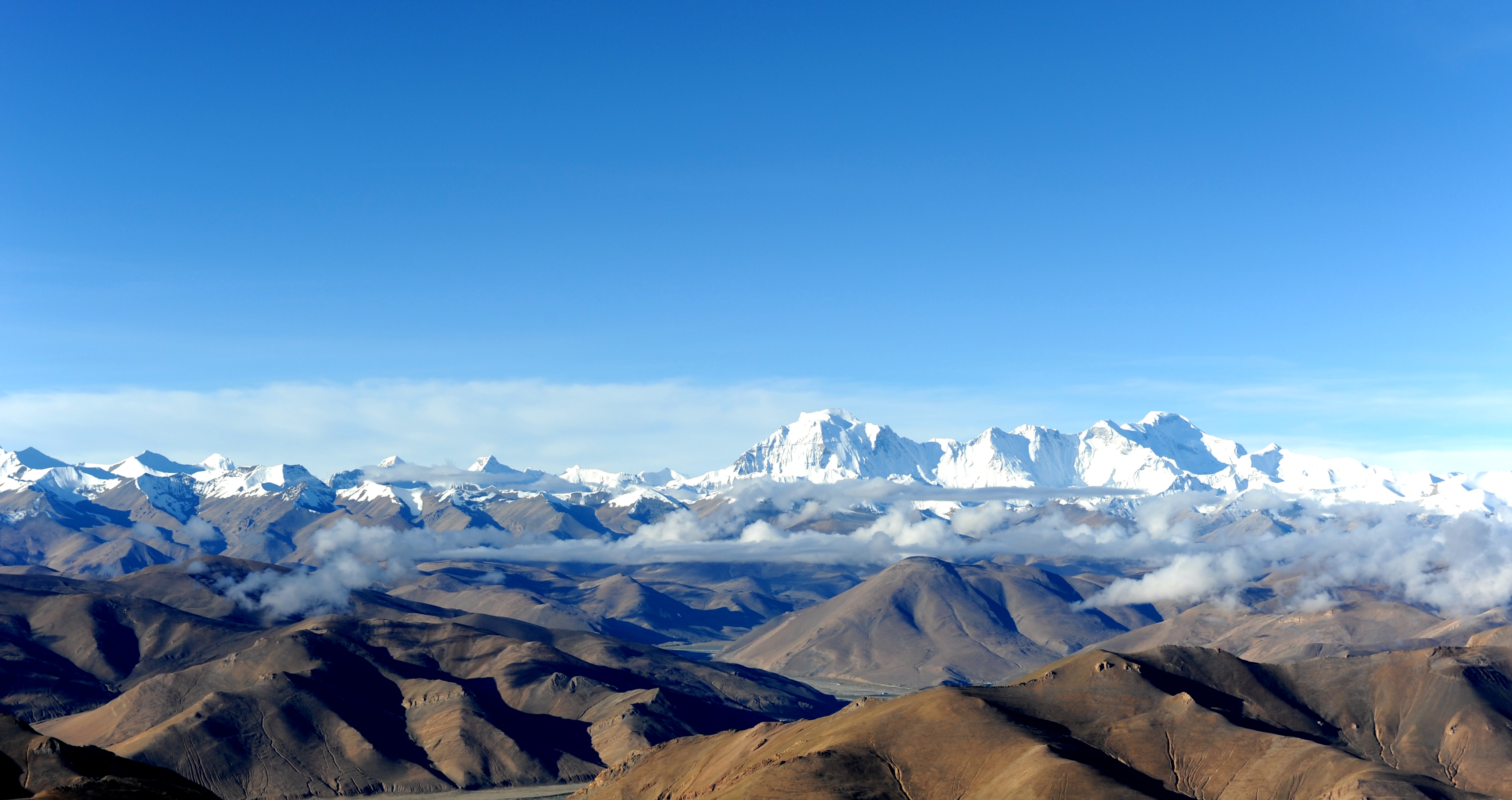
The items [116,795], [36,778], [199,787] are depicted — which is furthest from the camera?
[36,778]

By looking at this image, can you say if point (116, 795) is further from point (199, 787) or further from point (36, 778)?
point (36, 778)

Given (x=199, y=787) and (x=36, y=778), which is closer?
(x=199, y=787)

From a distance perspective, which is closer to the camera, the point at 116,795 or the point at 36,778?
the point at 116,795

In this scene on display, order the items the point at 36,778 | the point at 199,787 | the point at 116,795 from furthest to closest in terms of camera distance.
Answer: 1. the point at 36,778
2. the point at 199,787
3. the point at 116,795

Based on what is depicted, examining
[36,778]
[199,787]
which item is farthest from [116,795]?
[36,778]
